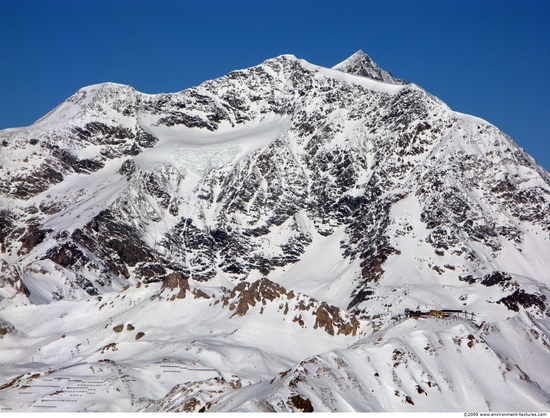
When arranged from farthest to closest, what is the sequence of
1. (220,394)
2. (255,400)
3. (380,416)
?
(220,394)
(380,416)
(255,400)

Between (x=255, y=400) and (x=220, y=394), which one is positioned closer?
(x=255, y=400)

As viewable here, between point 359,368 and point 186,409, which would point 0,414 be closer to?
point 186,409

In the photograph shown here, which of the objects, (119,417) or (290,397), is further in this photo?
(119,417)

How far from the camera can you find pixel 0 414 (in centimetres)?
19750

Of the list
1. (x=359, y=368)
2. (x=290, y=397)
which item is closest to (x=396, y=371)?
(x=359, y=368)

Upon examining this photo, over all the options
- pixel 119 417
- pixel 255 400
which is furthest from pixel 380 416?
pixel 119 417

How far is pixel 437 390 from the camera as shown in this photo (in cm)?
19738

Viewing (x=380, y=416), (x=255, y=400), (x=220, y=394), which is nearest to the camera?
(x=255, y=400)

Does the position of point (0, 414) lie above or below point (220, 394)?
above

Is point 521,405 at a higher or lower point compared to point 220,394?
lower

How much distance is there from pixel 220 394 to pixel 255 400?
26392 millimetres

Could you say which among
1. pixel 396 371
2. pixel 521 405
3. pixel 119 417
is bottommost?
pixel 521 405

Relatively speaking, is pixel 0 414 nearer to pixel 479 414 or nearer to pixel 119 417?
pixel 119 417

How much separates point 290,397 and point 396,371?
3619 centimetres
